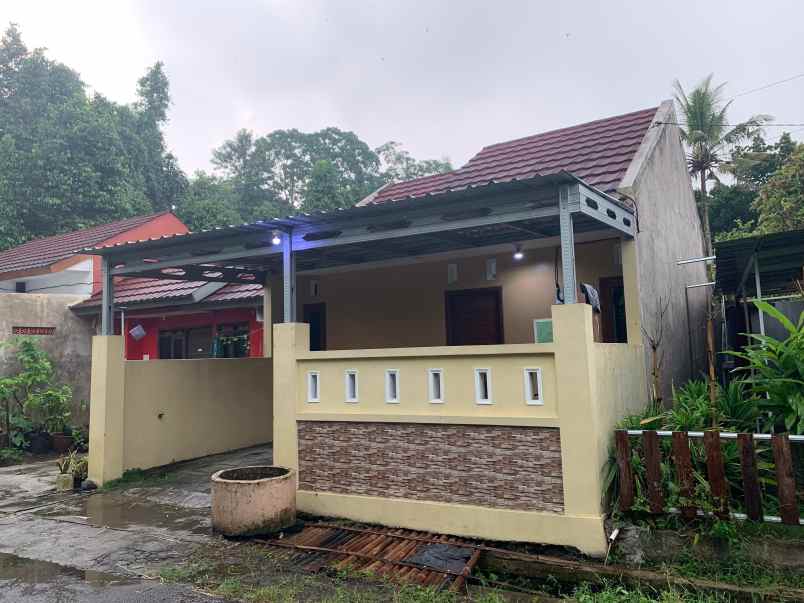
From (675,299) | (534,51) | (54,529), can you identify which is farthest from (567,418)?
(534,51)

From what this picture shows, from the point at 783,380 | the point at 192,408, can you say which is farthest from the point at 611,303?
the point at 192,408

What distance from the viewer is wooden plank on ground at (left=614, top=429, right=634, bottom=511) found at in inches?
220

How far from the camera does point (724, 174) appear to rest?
25.7 metres

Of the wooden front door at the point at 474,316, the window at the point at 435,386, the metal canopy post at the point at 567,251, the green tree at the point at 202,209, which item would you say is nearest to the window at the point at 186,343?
the wooden front door at the point at 474,316

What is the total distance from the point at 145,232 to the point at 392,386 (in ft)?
46.9

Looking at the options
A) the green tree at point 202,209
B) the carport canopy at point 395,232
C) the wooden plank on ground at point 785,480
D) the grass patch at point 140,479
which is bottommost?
the grass patch at point 140,479

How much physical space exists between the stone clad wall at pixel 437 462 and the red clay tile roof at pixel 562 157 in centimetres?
349

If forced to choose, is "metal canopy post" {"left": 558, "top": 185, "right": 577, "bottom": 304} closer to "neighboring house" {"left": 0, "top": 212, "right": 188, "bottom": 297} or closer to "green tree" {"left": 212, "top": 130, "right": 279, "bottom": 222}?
"neighboring house" {"left": 0, "top": 212, "right": 188, "bottom": 297}

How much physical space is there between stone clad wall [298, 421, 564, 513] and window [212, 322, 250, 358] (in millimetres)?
6919

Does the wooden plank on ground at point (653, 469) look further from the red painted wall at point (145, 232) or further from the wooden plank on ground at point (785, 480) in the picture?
the red painted wall at point (145, 232)

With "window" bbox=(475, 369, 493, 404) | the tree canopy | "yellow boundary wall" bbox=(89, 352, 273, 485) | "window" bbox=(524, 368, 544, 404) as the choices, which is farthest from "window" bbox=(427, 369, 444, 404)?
the tree canopy

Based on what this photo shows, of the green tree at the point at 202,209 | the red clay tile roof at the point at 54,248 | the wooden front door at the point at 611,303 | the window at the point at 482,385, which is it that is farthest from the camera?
the green tree at the point at 202,209

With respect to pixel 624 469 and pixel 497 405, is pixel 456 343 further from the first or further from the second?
pixel 624 469

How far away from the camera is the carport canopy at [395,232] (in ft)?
19.5
